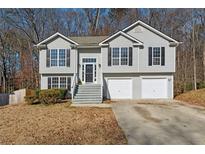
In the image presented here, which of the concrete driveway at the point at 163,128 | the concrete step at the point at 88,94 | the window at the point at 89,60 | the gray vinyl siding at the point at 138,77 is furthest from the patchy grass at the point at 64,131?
the window at the point at 89,60

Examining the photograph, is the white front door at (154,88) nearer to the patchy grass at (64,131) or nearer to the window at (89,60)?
the window at (89,60)

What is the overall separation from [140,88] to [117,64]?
9.48 feet

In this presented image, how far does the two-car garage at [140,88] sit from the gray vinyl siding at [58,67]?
369 cm

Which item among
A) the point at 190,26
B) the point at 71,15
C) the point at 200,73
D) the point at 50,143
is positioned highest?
the point at 71,15

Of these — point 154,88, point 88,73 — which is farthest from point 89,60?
point 154,88

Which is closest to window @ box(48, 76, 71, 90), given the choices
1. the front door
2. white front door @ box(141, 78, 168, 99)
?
the front door

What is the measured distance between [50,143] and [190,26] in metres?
28.6

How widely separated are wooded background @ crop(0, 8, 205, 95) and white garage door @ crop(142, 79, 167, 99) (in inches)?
368

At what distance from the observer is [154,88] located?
21.6 metres

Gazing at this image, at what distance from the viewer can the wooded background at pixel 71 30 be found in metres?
31.9

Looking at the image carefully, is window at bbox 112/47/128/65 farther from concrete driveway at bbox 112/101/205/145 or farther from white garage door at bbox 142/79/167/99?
concrete driveway at bbox 112/101/205/145

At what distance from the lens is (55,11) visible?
35.8 metres

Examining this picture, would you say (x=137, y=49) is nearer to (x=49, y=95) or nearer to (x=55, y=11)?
(x=49, y=95)
